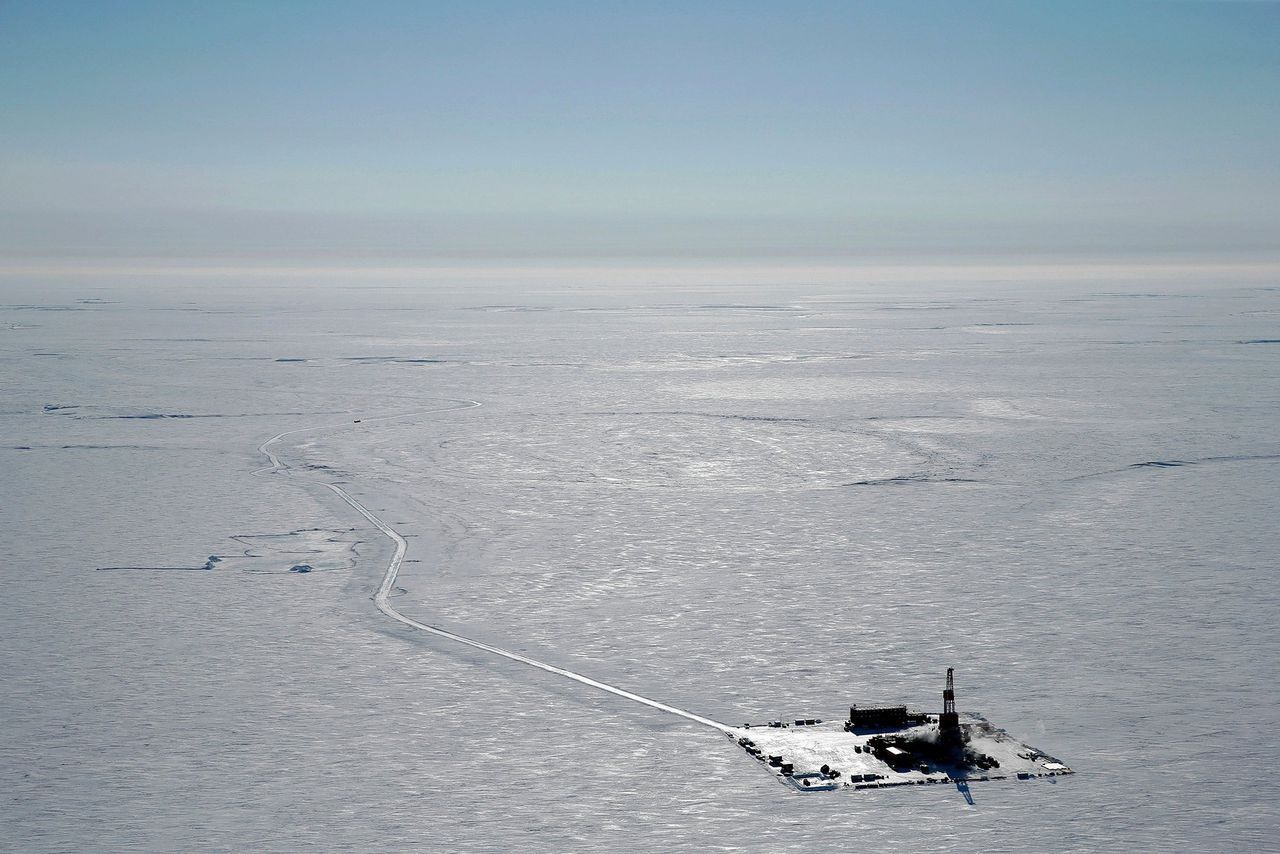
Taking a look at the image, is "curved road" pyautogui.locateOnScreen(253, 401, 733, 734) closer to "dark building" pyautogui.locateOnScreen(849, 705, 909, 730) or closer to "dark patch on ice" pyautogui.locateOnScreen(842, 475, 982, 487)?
"dark building" pyautogui.locateOnScreen(849, 705, 909, 730)

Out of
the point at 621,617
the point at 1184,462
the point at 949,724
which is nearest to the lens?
the point at 949,724

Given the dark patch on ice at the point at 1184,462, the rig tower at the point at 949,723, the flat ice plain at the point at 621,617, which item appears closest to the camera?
the flat ice plain at the point at 621,617

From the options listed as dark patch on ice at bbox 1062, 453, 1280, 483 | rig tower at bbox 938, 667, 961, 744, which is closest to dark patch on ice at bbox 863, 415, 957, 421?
dark patch on ice at bbox 1062, 453, 1280, 483

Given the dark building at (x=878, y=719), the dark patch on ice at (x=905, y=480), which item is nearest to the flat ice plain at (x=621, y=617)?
the dark patch on ice at (x=905, y=480)

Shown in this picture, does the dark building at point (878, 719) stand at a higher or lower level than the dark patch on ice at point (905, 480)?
lower

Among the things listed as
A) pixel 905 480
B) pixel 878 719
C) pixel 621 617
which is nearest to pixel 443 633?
pixel 621 617

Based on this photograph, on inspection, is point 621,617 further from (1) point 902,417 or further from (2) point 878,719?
(1) point 902,417

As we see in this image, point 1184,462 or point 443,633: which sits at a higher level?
point 1184,462

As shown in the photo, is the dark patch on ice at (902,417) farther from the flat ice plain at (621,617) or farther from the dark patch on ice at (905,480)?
the dark patch on ice at (905,480)

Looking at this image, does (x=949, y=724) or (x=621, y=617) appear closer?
(x=949, y=724)
